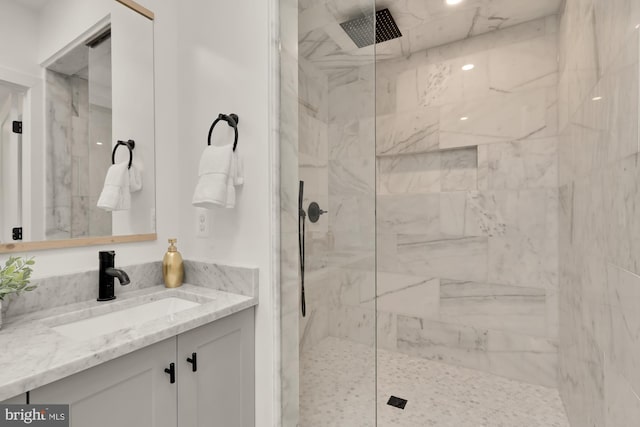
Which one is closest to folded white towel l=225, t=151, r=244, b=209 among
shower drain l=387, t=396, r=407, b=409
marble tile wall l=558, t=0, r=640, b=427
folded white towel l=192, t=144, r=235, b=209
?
folded white towel l=192, t=144, r=235, b=209

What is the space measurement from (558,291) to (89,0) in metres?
3.07

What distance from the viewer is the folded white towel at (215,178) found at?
1287 mm

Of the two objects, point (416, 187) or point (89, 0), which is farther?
point (416, 187)

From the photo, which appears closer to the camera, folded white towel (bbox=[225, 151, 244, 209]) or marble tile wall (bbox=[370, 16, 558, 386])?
folded white towel (bbox=[225, 151, 244, 209])

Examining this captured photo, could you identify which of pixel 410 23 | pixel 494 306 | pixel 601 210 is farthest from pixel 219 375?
pixel 410 23

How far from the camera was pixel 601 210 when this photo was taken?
116 centimetres

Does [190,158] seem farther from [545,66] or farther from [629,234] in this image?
[545,66]

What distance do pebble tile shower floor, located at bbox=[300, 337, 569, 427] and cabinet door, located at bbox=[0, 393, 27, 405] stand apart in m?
1.00

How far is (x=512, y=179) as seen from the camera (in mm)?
2176

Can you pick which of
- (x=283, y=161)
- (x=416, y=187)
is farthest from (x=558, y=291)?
(x=283, y=161)

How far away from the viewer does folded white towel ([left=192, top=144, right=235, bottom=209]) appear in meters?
1.29

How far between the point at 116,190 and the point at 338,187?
102cm

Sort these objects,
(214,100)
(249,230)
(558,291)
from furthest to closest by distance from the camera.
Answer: (558,291)
(214,100)
(249,230)

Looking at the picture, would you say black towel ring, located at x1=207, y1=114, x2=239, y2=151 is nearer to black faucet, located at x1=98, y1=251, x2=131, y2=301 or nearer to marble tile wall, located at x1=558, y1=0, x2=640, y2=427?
black faucet, located at x1=98, y1=251, x2=131, y2=301
